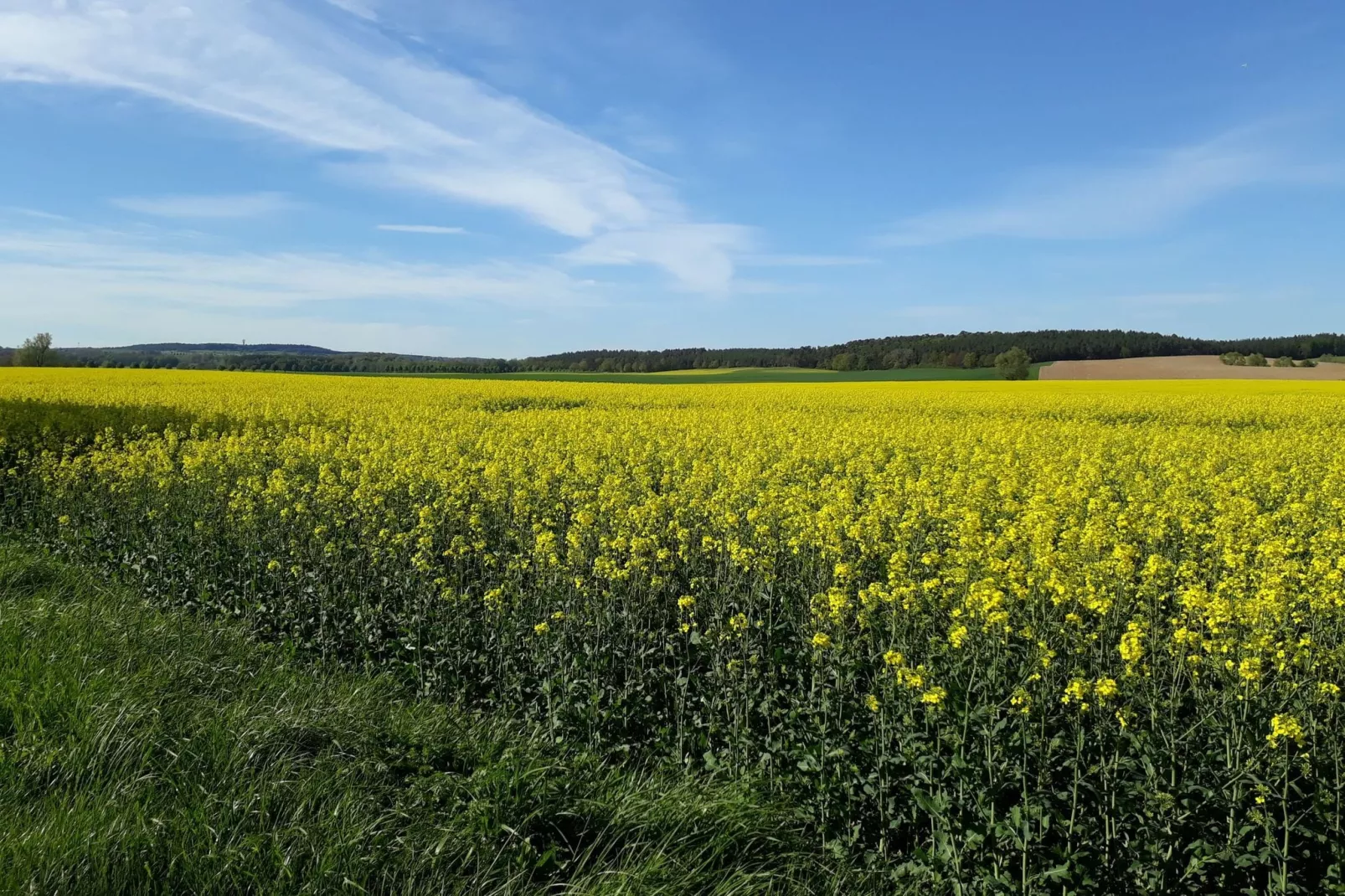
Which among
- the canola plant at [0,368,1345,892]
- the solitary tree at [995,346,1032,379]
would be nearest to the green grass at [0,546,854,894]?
the canola plant at [0,368,1345,892]

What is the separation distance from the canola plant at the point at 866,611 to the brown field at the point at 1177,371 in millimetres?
46129

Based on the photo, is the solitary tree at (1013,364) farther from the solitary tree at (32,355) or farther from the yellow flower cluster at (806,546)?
the solitary tree at (32,355)

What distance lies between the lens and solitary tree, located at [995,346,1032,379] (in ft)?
197

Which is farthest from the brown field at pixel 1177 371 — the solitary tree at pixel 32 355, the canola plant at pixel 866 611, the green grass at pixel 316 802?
the solitary tree at pixel 32 355

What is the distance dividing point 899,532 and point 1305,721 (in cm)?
345

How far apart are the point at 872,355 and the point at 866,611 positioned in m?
83.3

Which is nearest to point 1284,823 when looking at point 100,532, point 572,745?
point 572,745

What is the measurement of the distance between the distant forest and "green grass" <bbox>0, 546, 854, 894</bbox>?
76707 mm

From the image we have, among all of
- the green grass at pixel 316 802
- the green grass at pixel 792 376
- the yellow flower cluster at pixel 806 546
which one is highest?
the green grass at pixel 792 376

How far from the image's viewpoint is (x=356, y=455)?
38.7ft

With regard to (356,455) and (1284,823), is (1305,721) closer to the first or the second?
(1284,823)

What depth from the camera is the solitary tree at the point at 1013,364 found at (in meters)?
60.0

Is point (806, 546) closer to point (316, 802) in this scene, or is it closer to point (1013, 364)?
point (316, 802)

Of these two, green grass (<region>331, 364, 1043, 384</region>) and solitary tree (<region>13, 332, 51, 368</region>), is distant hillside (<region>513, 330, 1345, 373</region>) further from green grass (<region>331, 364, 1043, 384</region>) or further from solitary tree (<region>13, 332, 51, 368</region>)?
solitary tree (<region>13, 332, 51, 368</region>)
